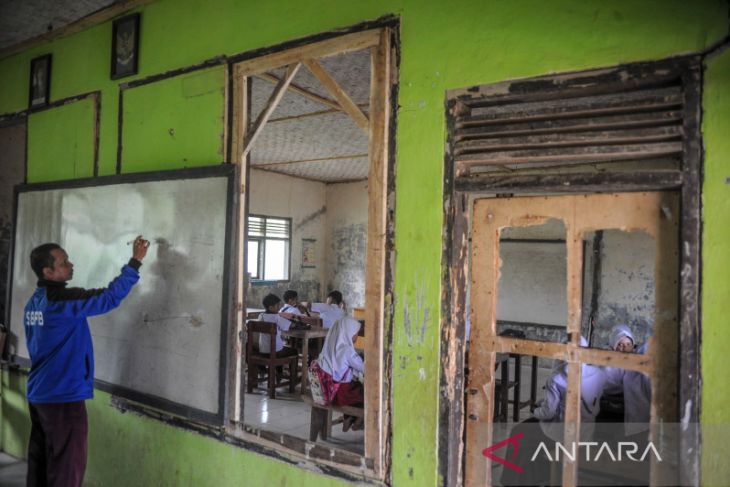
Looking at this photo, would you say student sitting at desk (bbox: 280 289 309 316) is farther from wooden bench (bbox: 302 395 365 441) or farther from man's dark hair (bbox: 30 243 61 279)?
man's dark hair (bbox: 30 243 61 279)

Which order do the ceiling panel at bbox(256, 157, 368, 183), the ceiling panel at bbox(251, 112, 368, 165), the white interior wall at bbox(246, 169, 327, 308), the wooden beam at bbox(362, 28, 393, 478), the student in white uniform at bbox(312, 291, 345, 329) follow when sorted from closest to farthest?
1. the wooden beam at bbox(362, 28, 393, 478)
2. the ceiling panel at bbox(251, 112, 368, 165)
3. the student in white uniform at bbox(312, 291, 345, 329)
4. the ceiling panel at bbox(256, 157, 368, 183)
5. the white interior wall at bbox(246, 169, 327, 308)

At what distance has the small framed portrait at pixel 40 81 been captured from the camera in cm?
394

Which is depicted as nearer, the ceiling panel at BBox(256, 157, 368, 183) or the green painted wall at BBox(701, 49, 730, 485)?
the green painted wall at BBox(701, 49, 730, 485)

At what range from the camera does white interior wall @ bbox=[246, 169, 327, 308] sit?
9.23 m

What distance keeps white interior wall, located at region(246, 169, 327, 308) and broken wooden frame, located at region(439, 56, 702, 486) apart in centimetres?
721

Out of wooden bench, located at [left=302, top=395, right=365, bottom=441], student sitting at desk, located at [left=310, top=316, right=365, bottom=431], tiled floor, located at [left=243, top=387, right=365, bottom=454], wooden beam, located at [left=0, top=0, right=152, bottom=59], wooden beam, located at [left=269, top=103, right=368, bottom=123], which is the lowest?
tiled floor, located at [left=243, top=387, right=365, bottom=454]

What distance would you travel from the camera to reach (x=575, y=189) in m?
1.90

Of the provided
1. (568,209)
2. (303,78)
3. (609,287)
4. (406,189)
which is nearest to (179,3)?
(303,78)

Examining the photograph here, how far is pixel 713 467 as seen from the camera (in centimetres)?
165

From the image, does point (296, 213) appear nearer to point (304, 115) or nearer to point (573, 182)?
point (304, 115)

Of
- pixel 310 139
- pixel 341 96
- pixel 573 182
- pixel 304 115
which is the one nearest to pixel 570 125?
pixel 573 182

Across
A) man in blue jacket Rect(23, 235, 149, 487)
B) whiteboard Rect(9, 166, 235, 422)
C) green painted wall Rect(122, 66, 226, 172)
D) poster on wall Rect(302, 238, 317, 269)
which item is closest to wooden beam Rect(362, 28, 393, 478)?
whiteboard Rect(9, 166, 235, 422)

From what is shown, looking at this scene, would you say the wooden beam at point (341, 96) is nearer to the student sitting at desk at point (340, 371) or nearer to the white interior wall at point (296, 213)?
the student sitting at desk at point (340, 371)

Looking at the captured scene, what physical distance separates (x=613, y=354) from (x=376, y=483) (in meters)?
1.13
